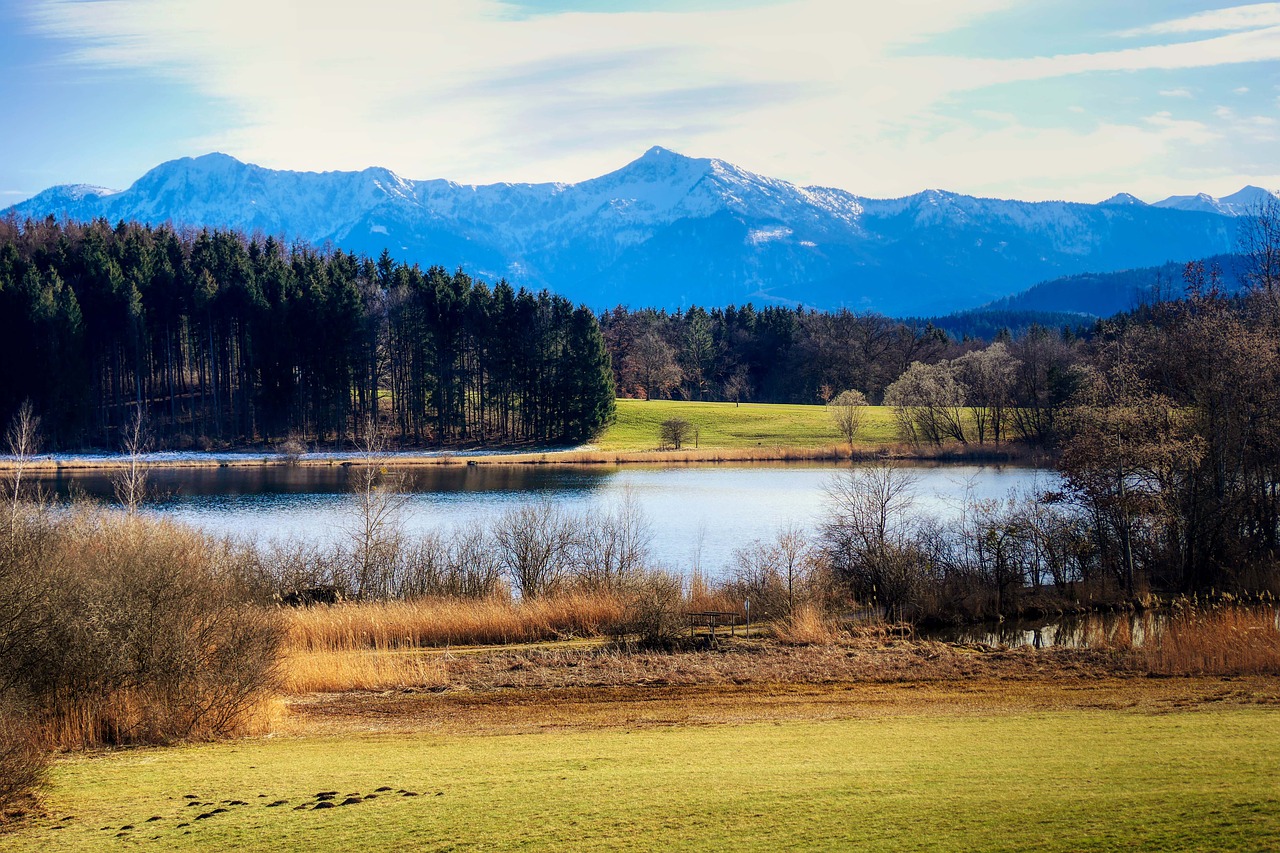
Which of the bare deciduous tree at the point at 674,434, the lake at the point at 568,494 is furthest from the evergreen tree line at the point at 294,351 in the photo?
the lake at the point at 568,494

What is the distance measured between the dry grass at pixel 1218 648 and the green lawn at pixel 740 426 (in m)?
67.4

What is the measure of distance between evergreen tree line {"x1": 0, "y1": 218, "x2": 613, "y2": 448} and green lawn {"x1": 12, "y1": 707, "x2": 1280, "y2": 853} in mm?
81588

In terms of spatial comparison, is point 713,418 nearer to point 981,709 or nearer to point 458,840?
point 981,709

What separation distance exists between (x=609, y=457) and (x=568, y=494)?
26.9 meters

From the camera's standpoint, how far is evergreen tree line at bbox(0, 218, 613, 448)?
296ft

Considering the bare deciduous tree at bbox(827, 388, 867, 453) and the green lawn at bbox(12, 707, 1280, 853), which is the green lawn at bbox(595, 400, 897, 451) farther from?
the green lawn at bbox(12, 707, 1280, 853)

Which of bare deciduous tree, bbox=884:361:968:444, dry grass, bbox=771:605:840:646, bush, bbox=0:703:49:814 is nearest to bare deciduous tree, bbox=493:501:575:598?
dry grass, bbox=771:605:840:646

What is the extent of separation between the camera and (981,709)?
711 inches

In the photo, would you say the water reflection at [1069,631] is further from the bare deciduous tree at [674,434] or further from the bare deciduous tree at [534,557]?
the bare deciduous tree at [674,434]

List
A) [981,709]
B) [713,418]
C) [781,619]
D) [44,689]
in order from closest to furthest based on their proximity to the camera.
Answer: [44,689], [981,709], [781,619], [713,418]

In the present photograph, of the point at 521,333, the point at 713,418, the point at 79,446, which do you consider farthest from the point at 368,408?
the point at 713,418

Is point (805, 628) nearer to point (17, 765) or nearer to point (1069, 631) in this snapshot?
point (1069, 631)

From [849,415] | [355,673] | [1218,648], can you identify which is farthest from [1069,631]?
[849,415]

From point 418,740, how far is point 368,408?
8789cm
